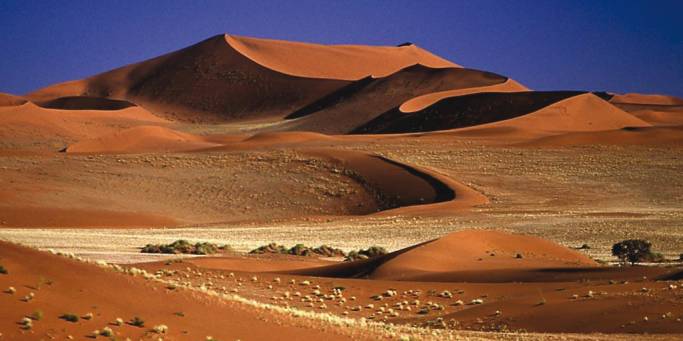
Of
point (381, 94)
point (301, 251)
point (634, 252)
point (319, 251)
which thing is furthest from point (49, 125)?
point (634, 252)

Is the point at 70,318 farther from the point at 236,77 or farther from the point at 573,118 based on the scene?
the point at 236,77

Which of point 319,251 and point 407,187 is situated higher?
point 407,187

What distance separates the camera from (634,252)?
103ft

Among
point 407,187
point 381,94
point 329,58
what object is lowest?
point 407,187

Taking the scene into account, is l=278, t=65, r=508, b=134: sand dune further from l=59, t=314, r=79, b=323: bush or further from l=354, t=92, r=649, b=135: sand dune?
l=59, t=314, r=79, b=323: bush

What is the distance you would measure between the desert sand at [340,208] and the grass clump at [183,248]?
119 centimetres

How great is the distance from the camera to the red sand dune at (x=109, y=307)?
11.0 metres

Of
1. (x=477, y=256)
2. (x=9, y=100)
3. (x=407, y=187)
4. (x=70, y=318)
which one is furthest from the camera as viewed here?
(x=9, y=100)

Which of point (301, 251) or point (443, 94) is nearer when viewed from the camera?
point (301, 251)

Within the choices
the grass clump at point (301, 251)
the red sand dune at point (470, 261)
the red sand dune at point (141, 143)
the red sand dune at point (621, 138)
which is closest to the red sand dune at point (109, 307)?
the red sand dune at point (470, 261)

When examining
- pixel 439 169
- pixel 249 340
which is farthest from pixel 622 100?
pixel 249 340

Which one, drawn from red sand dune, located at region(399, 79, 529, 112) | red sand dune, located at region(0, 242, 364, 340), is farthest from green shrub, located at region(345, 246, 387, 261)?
red sand dune, located at region(399, 79, 529, 112)

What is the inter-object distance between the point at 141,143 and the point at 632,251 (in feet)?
177

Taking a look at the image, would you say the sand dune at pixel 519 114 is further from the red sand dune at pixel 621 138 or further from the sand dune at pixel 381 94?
the sand dune at pixel 381 94
